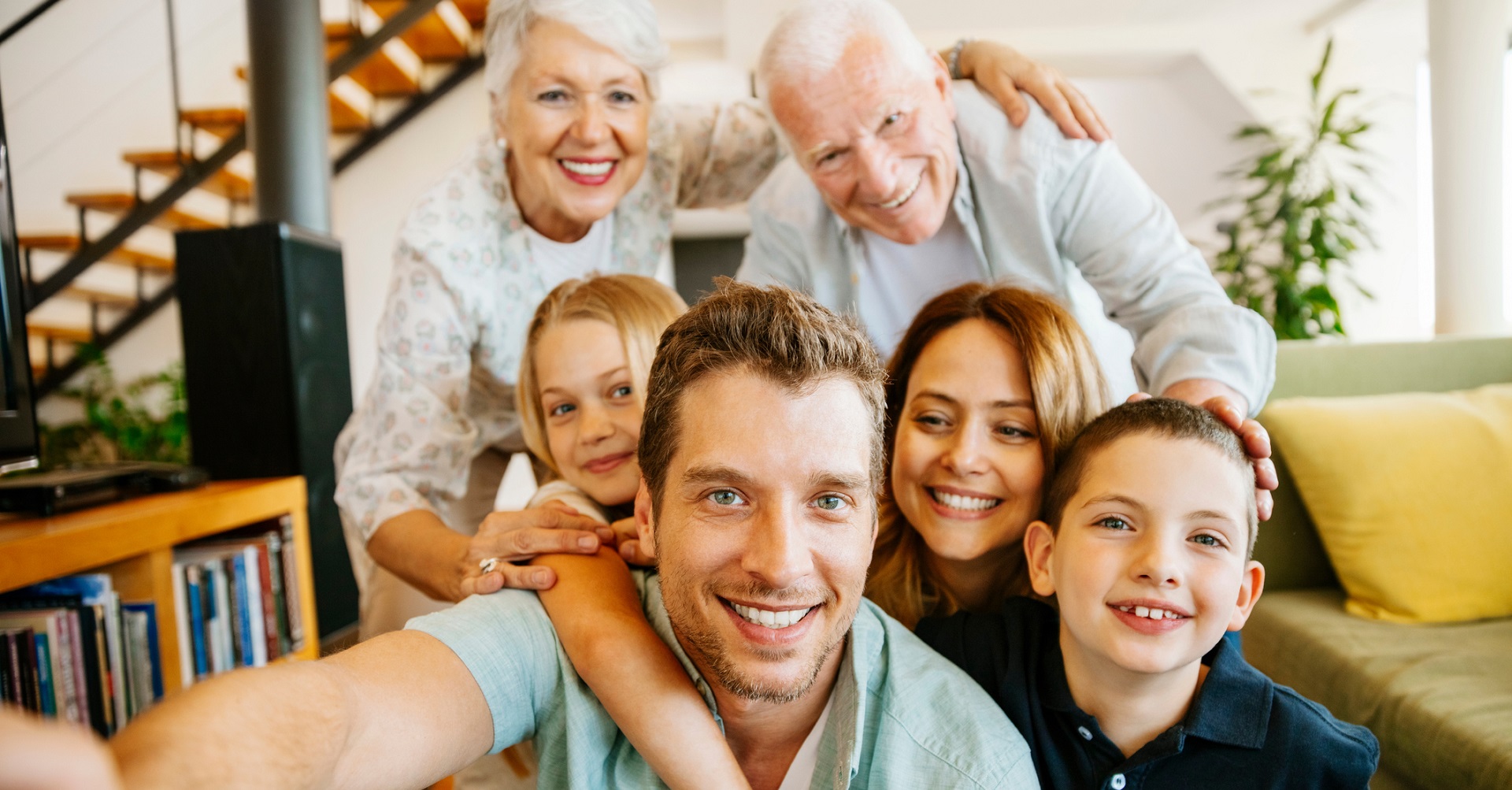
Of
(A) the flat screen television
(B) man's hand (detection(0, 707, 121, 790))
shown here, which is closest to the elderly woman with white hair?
(A) the flat screen television

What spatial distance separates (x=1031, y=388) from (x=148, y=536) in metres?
1.83

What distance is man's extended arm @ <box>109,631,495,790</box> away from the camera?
2.12ft

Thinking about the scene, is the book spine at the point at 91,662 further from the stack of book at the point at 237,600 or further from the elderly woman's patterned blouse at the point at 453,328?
the elderly woman's patterned blouse at the point at 453,328

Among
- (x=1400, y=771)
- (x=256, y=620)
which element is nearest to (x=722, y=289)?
(x=1400, y=771)

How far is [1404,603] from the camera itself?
1.94m

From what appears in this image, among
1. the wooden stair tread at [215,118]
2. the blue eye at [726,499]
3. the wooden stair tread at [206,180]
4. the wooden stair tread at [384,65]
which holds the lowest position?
the blue eye at [726,499]

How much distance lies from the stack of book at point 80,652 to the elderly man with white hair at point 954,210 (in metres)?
1.56

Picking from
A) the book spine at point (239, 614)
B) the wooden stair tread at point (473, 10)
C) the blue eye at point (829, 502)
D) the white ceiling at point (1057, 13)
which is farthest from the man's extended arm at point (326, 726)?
the wooden stair tread at point (473, 10)

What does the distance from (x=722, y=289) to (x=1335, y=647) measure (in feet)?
4.91

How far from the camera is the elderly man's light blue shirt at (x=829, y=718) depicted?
108cm

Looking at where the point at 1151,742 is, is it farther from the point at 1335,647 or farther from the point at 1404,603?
the point at 1404,603

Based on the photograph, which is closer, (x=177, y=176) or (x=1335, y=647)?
(x=1335, y=647)

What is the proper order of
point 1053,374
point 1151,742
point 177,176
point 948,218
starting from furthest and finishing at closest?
point 177,176 → point 948,218 → point 1053,374 → point 1151,742

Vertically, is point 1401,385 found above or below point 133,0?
below
